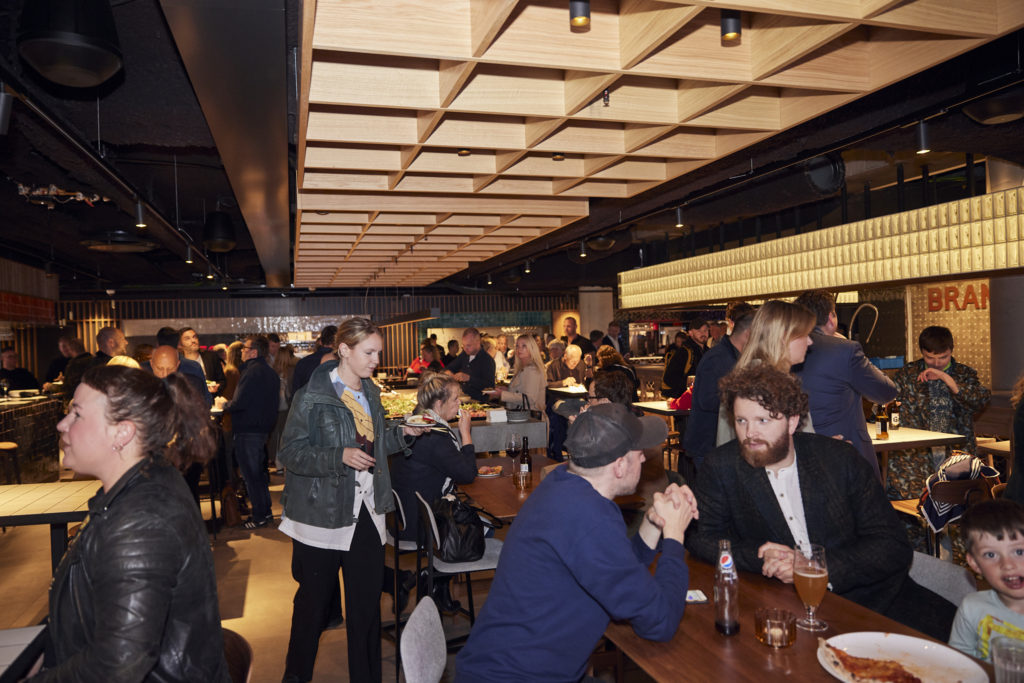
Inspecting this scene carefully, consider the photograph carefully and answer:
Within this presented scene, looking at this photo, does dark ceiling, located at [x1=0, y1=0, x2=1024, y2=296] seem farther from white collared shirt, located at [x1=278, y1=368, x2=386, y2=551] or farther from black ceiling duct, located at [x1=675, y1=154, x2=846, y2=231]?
white collared shirt, located at [x1=278, y1=368, x2=386, y2=551]

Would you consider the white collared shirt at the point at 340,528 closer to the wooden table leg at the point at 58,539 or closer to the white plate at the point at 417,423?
the white plate at the point at 417,423

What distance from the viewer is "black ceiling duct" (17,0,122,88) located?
123 inches

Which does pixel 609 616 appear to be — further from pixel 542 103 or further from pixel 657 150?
pixel 657 150

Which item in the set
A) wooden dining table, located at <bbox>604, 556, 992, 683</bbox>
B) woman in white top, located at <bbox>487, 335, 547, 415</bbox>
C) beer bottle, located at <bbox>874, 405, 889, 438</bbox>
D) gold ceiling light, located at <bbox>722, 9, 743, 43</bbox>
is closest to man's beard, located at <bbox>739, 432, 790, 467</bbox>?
wooden dining table, located at <bbox>604, 556, 992, 683</bbox>

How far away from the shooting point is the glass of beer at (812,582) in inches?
74.3

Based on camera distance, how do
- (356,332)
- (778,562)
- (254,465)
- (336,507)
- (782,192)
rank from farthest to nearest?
1. (782,192)
2. (254,465)
3. (356,332)
4. (336,507)
5. (778,562)

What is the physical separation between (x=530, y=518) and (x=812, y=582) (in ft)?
2.59

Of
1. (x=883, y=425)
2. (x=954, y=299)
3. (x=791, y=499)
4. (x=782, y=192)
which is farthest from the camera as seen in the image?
(x=954, y=299)

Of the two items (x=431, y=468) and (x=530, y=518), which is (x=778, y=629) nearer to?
(x=530, y=518)

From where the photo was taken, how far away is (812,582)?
1889mm

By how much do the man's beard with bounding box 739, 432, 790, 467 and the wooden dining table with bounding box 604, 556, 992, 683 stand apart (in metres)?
0.41

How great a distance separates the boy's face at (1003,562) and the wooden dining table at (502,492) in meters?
1.85

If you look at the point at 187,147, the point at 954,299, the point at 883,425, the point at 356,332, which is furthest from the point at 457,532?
the point at 954,299

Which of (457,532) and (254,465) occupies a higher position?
(457,532)
